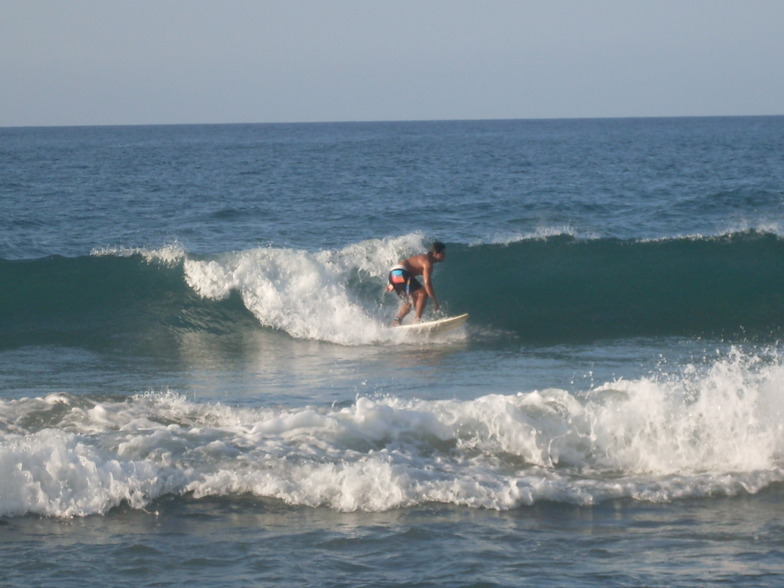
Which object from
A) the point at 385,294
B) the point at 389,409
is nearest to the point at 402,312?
the point at 385,294

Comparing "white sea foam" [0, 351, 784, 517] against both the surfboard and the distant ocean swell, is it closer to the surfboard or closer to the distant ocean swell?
the surfboard

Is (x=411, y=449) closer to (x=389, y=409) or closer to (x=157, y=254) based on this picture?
A: (x=389, y=409)

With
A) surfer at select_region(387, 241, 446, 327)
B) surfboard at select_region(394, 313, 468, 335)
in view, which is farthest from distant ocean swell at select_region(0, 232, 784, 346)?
surfer at select_region(387, 241, 446, 327)

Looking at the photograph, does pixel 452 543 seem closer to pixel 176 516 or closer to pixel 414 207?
pixel 176 516

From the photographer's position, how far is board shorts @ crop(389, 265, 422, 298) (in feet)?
41.1

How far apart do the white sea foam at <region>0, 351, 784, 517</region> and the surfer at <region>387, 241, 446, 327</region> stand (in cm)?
438

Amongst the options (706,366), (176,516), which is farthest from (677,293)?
(176,516)

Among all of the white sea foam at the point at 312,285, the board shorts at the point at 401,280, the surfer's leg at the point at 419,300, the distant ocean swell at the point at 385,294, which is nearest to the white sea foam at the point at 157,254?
the distant ocean swell at the point at 385,294

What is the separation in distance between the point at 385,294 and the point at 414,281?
1.53 meters

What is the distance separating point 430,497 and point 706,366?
5.00m

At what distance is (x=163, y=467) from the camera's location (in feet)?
22.1

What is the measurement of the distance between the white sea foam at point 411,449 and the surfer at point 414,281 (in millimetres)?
4377

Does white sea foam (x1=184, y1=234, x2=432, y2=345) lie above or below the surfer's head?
below

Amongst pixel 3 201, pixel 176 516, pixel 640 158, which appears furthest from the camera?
pixel 640 158
